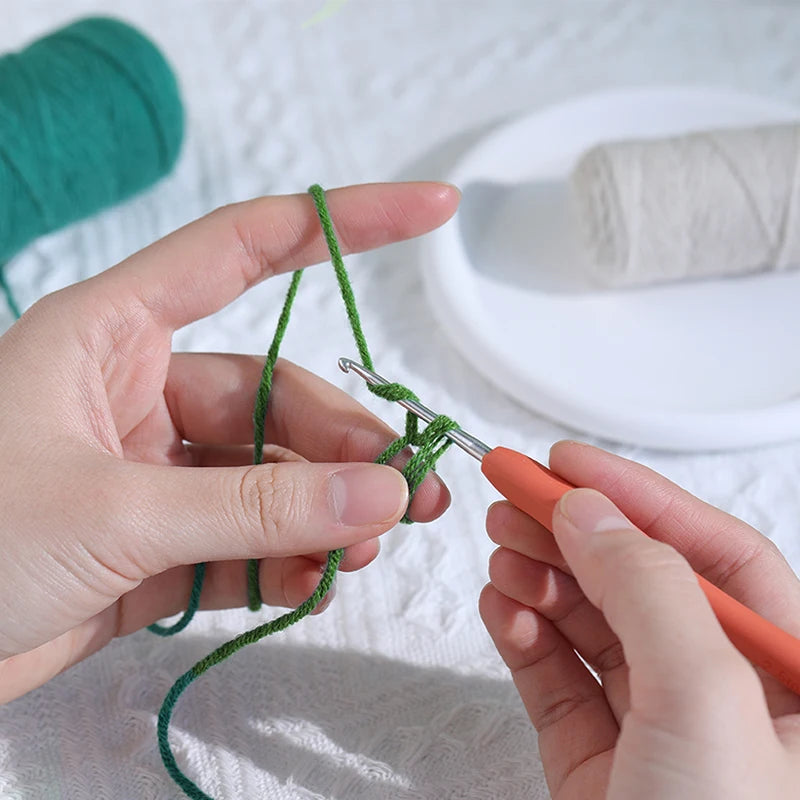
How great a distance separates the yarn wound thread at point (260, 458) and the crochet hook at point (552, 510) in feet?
0.03

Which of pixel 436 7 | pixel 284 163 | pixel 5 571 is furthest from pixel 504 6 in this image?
pixel 5 571

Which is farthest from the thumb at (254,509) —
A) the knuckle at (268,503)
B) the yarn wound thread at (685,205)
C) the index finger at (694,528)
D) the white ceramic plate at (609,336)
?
the yarn wound thread at (685,205)

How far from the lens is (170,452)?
74 cm

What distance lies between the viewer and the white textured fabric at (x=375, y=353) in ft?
2.16

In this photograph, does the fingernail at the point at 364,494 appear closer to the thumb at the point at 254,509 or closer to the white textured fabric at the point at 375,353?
the thumb at the point at 254,509

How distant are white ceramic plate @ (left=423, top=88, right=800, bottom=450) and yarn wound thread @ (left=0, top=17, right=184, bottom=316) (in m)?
0.31

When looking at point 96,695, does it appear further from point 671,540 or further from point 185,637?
point 671,540

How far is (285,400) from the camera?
28.0 inches

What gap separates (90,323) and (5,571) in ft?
0.54

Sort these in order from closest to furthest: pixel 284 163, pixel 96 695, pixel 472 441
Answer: pixel 472 441 → pixel 96 695 → pixel 284 163

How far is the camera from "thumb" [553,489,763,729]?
0.44 m

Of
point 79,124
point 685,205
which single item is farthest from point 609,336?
point 79,124

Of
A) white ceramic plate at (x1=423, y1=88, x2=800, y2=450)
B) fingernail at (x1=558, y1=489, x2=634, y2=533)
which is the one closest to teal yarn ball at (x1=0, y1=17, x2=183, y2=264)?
white ceramic plate at (x1=423, y1=88, x2=800, y2=450)

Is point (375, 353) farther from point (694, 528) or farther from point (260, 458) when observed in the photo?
point (694, 528)
